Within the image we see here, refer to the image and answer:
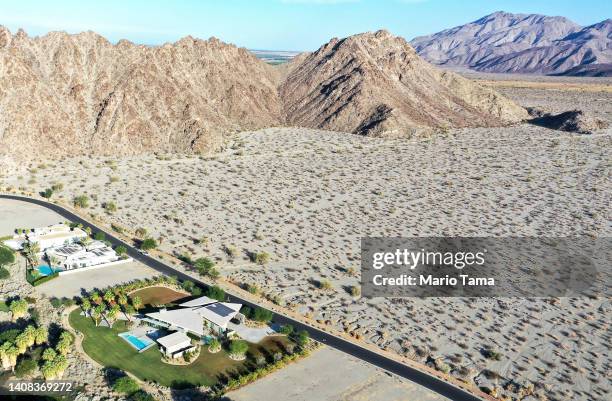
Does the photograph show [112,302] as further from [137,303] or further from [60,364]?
[60,364]

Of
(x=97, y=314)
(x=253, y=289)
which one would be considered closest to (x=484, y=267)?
(x=253, y=289)

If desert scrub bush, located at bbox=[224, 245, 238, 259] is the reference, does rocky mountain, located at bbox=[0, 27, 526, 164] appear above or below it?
above

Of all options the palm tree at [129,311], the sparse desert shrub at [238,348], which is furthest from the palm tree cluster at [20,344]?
the sparse desert shrub at [238,348]

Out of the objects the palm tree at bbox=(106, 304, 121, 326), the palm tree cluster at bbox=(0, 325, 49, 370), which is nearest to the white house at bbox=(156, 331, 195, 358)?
the palm tree at bbox=(106, 304, 121, 326)

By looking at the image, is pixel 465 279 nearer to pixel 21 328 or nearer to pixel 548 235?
pixel 548 235

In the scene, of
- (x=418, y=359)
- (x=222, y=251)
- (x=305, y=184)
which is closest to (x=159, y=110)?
(x=305, y=184)

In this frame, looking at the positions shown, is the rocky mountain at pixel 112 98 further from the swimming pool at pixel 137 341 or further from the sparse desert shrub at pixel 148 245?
the swimming pool at pixel 137 341

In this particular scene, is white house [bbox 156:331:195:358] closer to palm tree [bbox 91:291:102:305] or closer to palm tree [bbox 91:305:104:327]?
palm tree [bbox 91:305:104:327]
